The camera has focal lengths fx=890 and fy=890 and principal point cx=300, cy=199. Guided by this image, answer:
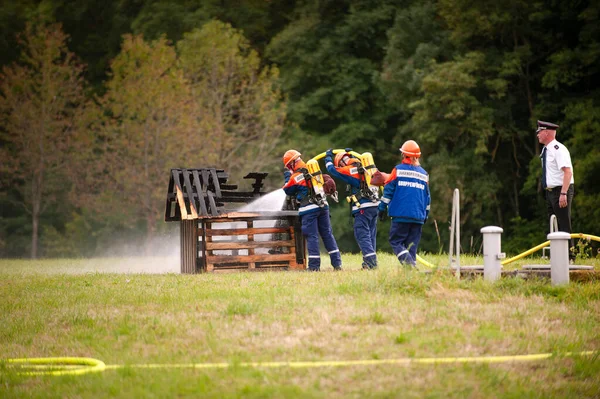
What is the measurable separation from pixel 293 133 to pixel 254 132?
1762 mm

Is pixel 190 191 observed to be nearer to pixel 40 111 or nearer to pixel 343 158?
pixel 343 158

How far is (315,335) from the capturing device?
862 cm

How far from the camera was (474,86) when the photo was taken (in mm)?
33594

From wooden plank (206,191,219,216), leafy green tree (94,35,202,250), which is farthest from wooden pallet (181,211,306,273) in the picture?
leafy green tree (94,35,202,250)

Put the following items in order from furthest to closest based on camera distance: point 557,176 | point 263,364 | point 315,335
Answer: point 557,176 < point 315,335 < point 263,364

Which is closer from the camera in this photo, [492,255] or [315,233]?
[492,255]

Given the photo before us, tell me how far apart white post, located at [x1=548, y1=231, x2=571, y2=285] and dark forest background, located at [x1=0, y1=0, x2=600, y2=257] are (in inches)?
813

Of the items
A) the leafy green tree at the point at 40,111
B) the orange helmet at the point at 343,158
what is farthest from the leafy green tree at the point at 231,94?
the orange helmet at the point at 343,158

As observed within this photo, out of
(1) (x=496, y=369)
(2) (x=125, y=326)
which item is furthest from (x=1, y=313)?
(1) (x=496, y=369)

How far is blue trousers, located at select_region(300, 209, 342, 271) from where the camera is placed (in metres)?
14.6

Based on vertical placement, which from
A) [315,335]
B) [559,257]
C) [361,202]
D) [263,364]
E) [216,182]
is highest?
[216,182]

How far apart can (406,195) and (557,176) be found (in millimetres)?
2562

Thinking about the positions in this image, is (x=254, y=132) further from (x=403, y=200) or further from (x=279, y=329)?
(x=279, y=329)

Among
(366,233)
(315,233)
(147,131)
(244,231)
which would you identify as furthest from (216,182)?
(147,131)
